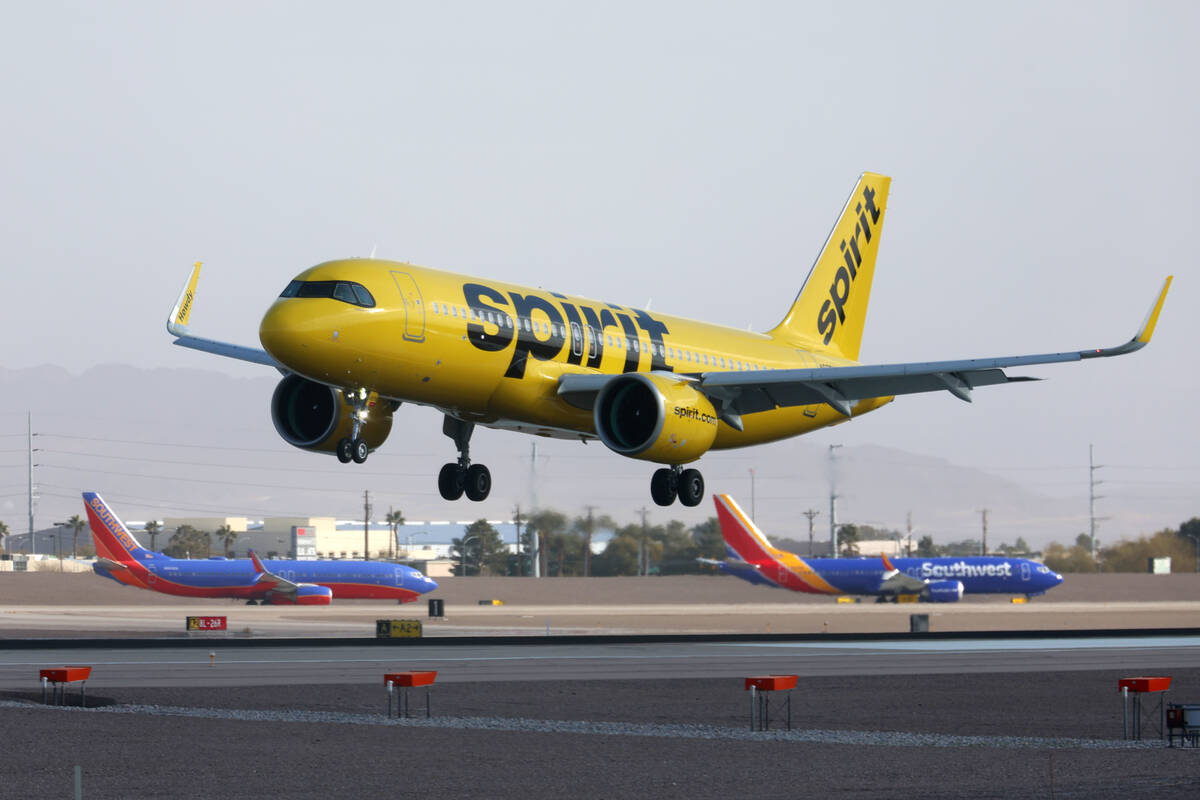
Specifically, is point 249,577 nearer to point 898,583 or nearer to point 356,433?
point 898,583

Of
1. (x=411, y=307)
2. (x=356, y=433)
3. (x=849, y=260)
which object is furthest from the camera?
(x=849, y=260)

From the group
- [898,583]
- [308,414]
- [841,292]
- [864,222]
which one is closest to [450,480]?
[308,414]

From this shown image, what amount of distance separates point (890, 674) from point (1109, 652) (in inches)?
628

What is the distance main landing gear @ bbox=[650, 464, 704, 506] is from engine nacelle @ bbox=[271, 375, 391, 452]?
8.21 metres

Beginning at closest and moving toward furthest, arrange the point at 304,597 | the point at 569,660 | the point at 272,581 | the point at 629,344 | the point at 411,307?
the point at 411,307, the point at 629,344, the point at 569,660, the point at 304,597, the point at 272,581

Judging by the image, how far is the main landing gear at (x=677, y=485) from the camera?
147 feet

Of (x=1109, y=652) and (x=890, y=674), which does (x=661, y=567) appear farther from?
(x=890, y=674)

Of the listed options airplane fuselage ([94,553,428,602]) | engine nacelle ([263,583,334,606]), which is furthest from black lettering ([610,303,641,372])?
airplane fuselage ([94,553,428,602])

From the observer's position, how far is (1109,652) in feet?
213

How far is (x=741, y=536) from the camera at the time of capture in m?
134

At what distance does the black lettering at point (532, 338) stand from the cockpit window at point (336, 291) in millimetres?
4948

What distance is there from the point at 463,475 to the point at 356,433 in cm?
640

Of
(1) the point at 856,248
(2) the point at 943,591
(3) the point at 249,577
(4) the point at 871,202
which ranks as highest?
(4) the point at 871,202

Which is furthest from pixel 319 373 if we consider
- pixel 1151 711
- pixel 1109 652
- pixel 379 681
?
pixel 1109 652
